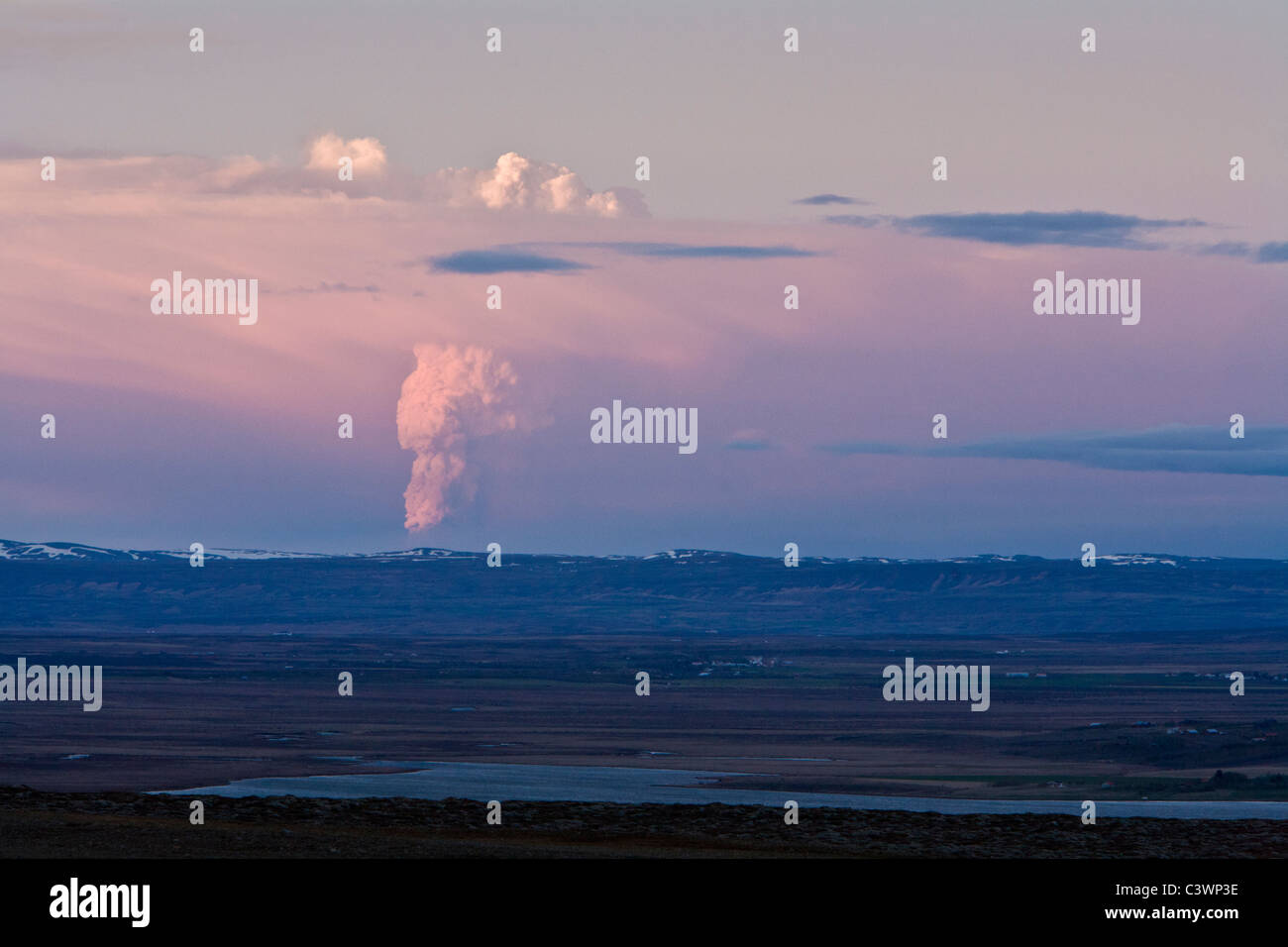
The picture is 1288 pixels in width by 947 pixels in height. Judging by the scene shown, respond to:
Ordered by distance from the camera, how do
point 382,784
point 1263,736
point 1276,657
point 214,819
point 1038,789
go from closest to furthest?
point 214,819 → point 382,784 → point 1038,789 → point 1263,736 → point 1276,657

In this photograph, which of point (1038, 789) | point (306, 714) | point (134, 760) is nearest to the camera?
point (1038, 789)

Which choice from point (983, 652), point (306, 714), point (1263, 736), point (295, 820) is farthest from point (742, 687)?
point (295, 820)

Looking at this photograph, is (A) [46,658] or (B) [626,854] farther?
(A) [46,658]

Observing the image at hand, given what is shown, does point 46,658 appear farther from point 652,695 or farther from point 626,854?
point 626,854

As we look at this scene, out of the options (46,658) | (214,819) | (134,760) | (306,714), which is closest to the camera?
(214,819)

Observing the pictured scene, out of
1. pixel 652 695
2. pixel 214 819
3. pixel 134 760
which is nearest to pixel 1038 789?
pixel 134 760
